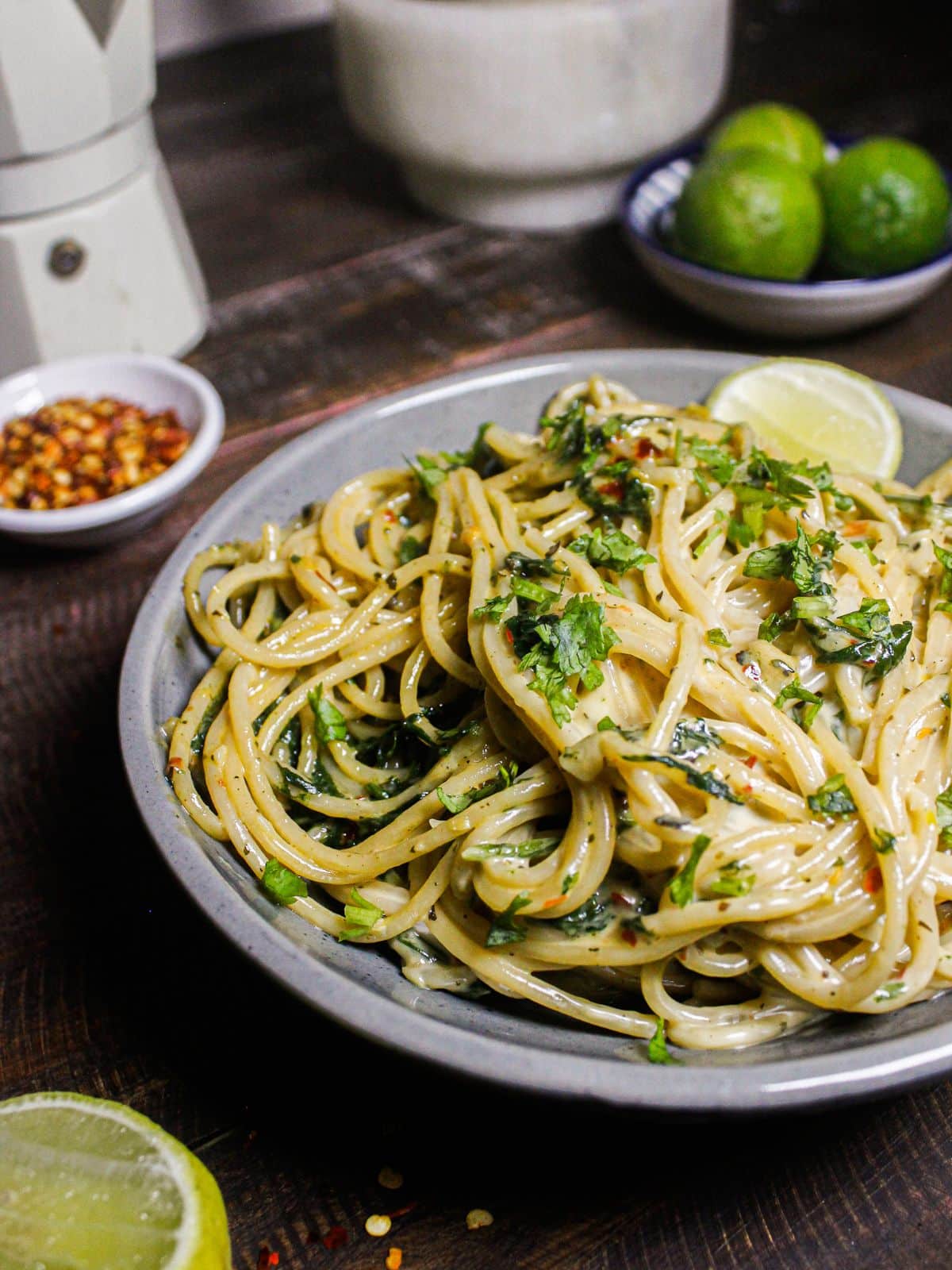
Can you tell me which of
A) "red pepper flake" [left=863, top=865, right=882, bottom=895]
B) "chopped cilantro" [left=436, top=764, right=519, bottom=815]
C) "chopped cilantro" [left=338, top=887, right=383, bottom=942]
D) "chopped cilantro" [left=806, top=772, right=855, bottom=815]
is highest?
"chopped cilantro" [left=806, top=772, right=855, bottom=815]

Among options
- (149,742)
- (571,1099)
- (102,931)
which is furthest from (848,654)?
(102,931)

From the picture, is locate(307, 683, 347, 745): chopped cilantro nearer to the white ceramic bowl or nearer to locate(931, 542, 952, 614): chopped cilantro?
locate(931, 542, 952, 614): chopped cilantro

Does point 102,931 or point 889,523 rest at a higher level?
point 889,523

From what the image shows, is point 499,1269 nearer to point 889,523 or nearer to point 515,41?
point 889,523

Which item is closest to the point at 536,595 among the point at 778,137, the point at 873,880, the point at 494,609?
the point at 494,609

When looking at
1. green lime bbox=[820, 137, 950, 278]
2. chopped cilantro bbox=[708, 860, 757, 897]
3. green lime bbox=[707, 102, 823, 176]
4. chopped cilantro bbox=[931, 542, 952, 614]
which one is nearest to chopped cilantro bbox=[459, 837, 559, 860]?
chopped cilantro bbox=[708, 860, 757, 897]

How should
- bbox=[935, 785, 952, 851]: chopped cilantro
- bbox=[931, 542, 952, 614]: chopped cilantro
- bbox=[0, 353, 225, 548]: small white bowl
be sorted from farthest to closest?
bbox=[0, 353, 225, 548]: small white bowl, bbox=[931, 542, 952, 614]: chopped cilantro, bbox=[935, 785, 952, 851]: chopped cilantro

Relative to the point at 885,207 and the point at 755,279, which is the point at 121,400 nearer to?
the point at 755,279
